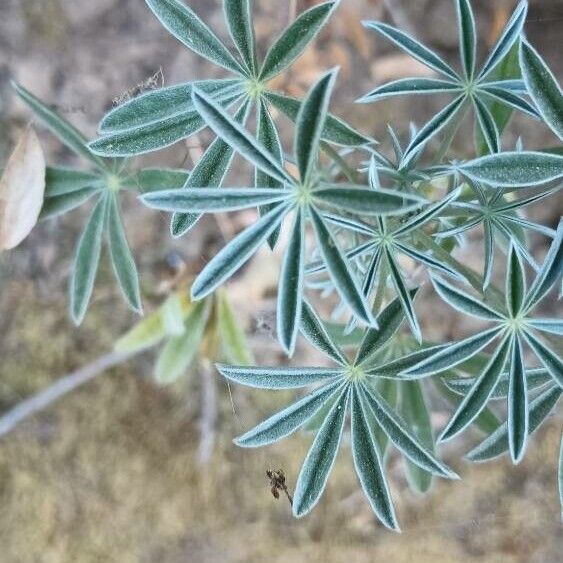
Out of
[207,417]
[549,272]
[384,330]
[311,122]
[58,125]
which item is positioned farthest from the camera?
[207,417]

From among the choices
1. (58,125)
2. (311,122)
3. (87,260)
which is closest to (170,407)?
(87,260)

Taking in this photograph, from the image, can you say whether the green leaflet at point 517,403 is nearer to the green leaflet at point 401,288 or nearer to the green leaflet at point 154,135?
the green leaflet at point 401,288

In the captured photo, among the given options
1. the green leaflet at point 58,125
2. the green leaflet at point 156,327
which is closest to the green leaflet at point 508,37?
the green leaflet at point 58,125

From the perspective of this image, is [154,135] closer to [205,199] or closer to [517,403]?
[205,199]

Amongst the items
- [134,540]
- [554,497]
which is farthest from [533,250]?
[134,540]

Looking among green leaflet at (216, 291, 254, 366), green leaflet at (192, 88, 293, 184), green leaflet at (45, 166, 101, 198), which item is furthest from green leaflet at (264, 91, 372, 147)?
green leaflet at (216, 291, 254, 366)

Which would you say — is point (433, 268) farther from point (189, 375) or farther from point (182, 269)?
point (189, 375)

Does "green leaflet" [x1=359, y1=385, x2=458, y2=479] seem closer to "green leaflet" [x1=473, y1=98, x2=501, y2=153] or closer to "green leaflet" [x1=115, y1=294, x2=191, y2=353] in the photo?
"green leaflet" [x1=473, y1=98, x2=501, y2=153]
